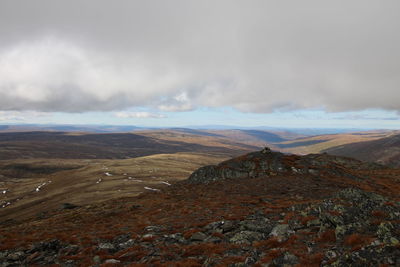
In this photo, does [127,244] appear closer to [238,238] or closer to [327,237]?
[238,238]

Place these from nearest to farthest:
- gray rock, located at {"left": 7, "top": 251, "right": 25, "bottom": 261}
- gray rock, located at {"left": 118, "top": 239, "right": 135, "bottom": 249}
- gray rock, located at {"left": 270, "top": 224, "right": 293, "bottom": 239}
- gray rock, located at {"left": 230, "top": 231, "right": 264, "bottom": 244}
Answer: gray rock, located at {"left": 270, "top": 224, "right": 293, "bottom": 239}
gray rock, located at {"left": 230, "top": 231, "right": 264, "bottom": 244}
gray rock, located at {"left": 7, "top": 251, "right": 25, "bottom": 261}
gray rock, located at {"left": 118, "top": 239, "right": 135, "bottom": 249}

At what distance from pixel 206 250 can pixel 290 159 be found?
173 feet

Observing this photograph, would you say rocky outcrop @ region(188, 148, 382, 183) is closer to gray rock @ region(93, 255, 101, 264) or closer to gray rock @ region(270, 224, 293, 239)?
gray rock @ region(270, 224, 293, 239)

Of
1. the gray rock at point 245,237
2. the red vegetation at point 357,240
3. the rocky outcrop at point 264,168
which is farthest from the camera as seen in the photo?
the rocky outcrop at point 264,168

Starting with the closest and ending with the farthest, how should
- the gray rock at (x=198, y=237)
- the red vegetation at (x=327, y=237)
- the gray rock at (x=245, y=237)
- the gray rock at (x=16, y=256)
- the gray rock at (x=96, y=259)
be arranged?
the red vegetation at (x=327, y=237) → the gray rock at (x=96, y=259) → the gray rock at (x=245, y=237) → the gray rock at (x=16, y=256) → the gray rock at (x=198, y=237)

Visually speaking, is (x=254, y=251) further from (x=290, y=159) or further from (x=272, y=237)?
(x=290, y=159)

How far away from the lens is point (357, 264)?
12.9m

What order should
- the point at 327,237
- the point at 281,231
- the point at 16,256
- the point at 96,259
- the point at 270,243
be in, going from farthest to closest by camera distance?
the point at 16,256 → the point at 281,231 → the point at 96,259 → the point at 270,243 → the point at 327,237

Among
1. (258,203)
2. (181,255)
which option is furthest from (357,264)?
(258,203)

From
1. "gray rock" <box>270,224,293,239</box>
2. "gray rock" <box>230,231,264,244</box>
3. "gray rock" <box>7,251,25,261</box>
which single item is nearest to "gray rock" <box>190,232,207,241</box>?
"gray rock" <box>230,231,264,244</box>

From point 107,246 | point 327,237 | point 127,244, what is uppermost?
point 327,237

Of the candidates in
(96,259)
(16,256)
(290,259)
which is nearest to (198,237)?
(96,259)

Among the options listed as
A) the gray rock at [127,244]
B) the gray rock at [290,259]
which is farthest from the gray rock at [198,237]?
the gray rock at [290,259]

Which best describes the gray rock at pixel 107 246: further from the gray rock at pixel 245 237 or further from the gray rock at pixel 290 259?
the gray rock at pixel 290 259
